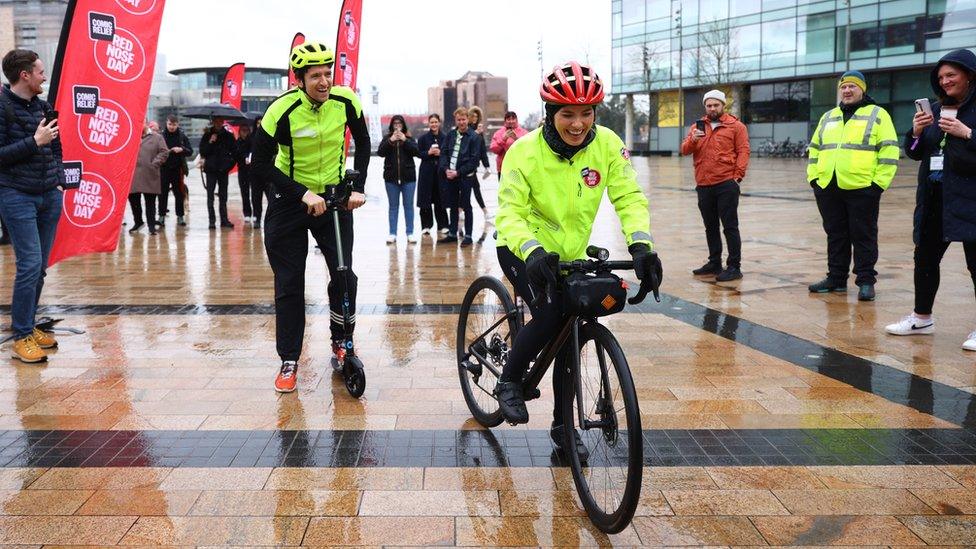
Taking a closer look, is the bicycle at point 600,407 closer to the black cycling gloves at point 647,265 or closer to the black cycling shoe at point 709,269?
the black cycling gloves at point 647,265

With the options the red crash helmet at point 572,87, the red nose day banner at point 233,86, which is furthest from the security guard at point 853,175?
the red nose day banner at point 233,86

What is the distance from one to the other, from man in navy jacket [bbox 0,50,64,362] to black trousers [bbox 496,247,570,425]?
3614 mm

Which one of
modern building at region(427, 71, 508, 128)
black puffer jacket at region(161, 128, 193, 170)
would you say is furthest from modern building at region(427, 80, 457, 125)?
black puffer jacket at region(161, 128, 193, 170)

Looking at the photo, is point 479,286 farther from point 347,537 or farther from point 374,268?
point 374,268

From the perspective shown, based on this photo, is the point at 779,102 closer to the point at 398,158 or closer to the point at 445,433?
the point at 398,158

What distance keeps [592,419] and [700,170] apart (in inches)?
254

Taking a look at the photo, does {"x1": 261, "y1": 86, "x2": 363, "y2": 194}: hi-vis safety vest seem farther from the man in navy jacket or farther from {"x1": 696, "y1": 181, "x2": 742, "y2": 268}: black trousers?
{"x1": 696, "y1": 181, "x2": 742, "y2": 268}: black trousers

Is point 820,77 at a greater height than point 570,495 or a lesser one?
greater

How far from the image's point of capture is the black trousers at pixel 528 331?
3.71 metres

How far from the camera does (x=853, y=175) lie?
7.90m

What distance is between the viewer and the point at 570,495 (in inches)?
146

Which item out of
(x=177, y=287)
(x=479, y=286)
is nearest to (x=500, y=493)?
(x=479, y=286)

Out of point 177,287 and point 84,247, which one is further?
point 177,287

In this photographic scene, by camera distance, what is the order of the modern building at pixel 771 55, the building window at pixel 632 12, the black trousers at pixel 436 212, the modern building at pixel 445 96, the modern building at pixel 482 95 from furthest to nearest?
the modern building at pixel 445 96, the modern building at pixel 482 95, the building window at pixel 632 12, the modern building at pixel 771 55, the black trousers at pixel 436 212
